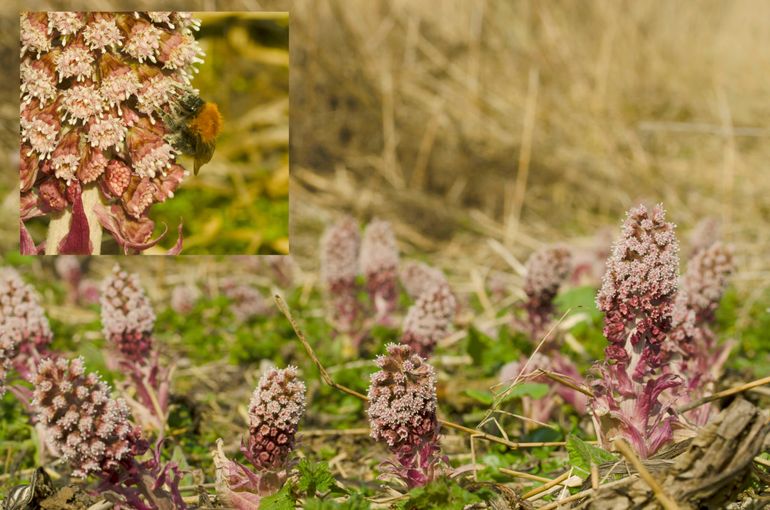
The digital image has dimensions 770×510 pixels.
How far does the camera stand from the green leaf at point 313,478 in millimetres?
2277

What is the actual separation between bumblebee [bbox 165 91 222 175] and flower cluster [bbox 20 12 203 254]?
1 centimetres

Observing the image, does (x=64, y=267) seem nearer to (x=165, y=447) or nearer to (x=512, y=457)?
(x=165, y=447)

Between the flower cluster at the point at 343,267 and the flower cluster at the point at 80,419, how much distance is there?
2.41 m

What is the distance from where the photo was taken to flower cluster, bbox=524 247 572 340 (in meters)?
3.77

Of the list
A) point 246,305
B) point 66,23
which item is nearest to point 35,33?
point 66,23

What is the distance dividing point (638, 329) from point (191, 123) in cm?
160

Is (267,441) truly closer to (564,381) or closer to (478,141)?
(564,381)

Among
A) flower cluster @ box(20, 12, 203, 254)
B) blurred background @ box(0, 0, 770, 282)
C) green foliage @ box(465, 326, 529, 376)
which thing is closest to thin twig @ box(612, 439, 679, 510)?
flower cluster @ box(20, 12, 203, 254)

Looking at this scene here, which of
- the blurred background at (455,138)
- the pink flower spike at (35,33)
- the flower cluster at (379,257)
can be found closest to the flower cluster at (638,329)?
the pink flower spike at (35,33)

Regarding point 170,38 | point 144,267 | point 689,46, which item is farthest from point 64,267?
point 689,46

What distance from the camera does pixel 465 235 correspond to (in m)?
7.58

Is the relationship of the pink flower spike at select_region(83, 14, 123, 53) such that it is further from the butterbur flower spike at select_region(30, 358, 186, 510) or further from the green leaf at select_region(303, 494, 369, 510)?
the green leaf at select_region(303, 494, 369, 510)

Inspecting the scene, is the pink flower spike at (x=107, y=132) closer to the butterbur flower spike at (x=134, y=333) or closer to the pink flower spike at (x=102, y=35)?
the pink flower spike at (x=102, y=35)

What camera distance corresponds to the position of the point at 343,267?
15.2 ft
